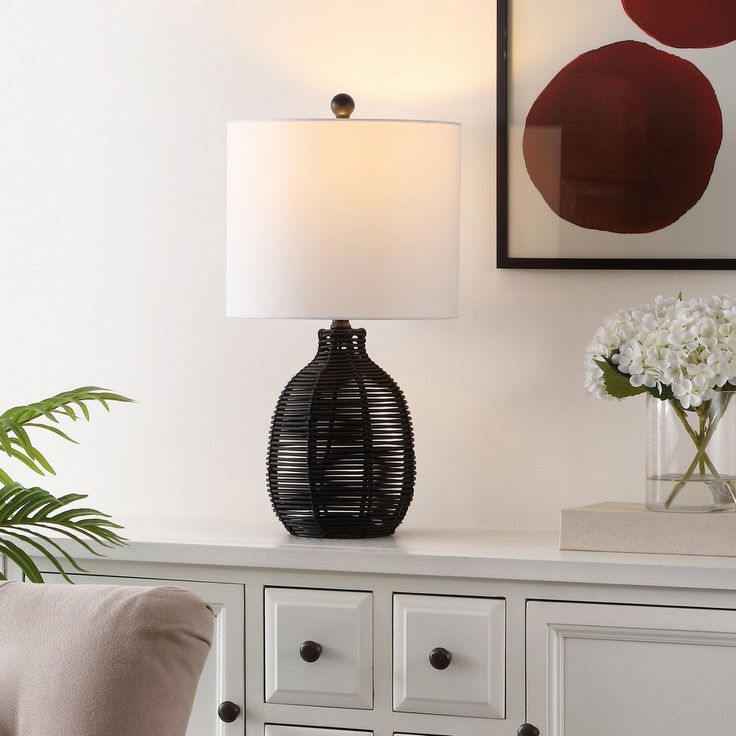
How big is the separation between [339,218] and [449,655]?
2.22ft

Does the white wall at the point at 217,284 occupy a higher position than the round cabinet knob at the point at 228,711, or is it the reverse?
the white wall at the point at 217,284

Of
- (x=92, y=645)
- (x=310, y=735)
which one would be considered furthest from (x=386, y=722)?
(x=92, y=645)

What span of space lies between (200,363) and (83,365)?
24cm

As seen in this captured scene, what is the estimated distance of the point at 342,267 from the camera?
172 centimetres

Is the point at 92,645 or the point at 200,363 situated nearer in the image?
the point at 92,645

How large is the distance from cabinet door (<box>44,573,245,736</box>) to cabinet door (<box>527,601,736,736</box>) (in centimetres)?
44

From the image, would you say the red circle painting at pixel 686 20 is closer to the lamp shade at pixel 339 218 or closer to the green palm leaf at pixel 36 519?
the lamp shade at pixel 339 218

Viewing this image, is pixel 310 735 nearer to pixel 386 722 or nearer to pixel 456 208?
pixel 386 722

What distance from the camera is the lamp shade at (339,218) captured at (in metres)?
1.72

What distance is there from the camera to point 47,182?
2229mm

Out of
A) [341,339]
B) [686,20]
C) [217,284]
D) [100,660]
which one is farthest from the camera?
[217,284]

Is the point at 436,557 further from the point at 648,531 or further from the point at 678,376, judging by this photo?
the point at 678,376

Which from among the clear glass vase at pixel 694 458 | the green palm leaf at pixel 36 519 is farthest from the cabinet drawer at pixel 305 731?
the clear glass vase at pixel 694 458

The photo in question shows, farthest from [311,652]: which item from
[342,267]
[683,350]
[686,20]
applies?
[686,20]
